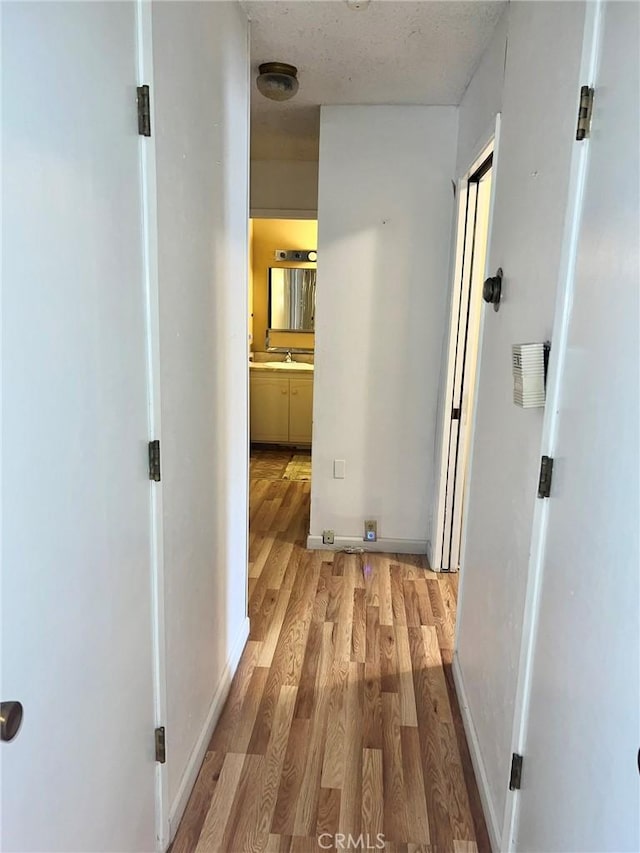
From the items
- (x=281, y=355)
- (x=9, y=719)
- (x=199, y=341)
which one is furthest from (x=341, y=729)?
(x=281, y=355)

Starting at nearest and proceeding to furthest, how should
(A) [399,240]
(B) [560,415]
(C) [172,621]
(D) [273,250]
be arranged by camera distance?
1. (B) [560,415]
2. (C) [172,621]
3. (A) [399,240]
4. (D) [273,250]

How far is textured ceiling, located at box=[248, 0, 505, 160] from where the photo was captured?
2098 millimetres

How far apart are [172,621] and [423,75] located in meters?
2.56

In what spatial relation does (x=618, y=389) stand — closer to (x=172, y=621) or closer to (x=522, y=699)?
(x=522, y=699)

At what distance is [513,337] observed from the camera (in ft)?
5.46

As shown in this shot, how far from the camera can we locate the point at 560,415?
4.04 feet

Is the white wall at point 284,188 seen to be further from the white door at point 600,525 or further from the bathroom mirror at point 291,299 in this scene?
the white door at point 600,525

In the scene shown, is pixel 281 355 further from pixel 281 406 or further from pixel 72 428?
pixel 72 428

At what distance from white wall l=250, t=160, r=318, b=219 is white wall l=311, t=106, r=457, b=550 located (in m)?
1.15

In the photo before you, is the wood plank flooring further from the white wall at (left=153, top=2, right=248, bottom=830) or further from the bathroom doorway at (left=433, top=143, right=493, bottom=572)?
the bathroom doorway at (left=433, top=143, right=493, bottom=572)

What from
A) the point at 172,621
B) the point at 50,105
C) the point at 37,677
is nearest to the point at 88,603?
the point at 37,677

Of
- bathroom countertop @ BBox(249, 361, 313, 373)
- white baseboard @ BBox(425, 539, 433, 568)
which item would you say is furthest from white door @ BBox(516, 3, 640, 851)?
bathroom countertop @ BBox(249, 361, 313, 373)

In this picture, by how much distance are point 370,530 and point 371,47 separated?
2494 mm

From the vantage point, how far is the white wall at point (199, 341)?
4.74ft
